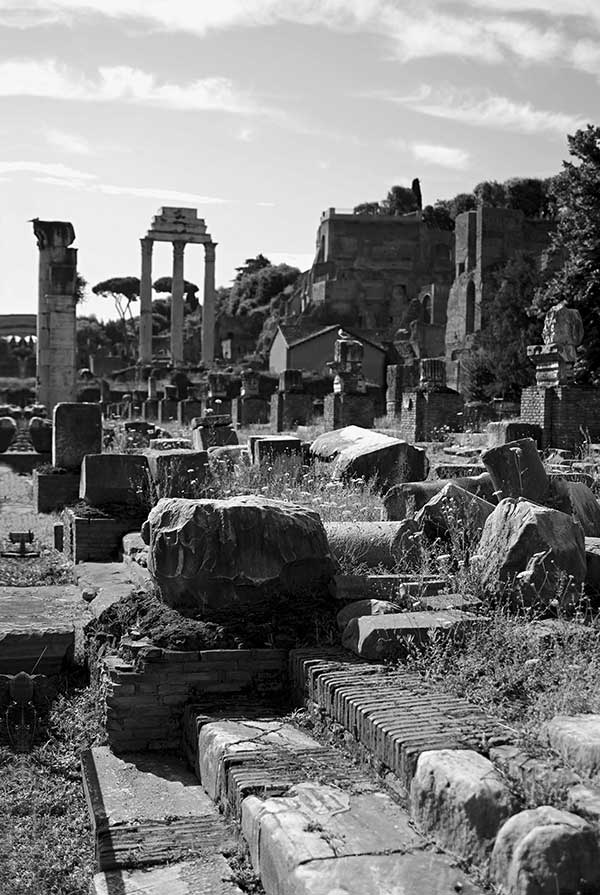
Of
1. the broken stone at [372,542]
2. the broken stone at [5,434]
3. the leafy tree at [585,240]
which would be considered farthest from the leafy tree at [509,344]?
the broken stone at [372,542]

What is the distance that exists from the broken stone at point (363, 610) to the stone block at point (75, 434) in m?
9.29

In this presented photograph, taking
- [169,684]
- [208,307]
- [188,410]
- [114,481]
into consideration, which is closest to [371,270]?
[208,307]

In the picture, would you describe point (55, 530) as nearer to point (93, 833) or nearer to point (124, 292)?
point (93, 833)

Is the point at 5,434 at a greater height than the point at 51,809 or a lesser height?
greater

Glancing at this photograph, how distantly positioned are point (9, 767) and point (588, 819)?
3087 millimetres

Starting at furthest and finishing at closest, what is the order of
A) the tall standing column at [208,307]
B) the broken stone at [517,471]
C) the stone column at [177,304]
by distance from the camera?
the tall standing column at [208,307], the stone column at [177,304], the broken stone at [517,471]

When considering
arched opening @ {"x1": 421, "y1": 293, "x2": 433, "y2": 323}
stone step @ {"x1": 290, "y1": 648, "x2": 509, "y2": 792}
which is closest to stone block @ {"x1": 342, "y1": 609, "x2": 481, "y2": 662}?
stone step @ {"x1": 290, "y1": 648, "x2": 509, "y2": 792}

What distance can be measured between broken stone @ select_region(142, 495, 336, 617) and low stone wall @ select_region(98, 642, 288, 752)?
0.48 meters

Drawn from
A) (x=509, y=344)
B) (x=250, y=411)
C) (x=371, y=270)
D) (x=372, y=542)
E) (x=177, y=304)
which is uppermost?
(x=371, y=270)

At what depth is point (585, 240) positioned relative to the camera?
1051 inches

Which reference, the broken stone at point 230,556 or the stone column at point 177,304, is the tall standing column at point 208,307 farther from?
the broken stone at point 230,556

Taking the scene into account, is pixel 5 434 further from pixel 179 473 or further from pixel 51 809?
pixel 51 809

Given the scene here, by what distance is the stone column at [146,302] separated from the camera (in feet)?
209

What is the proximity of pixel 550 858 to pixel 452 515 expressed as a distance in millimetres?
4066
